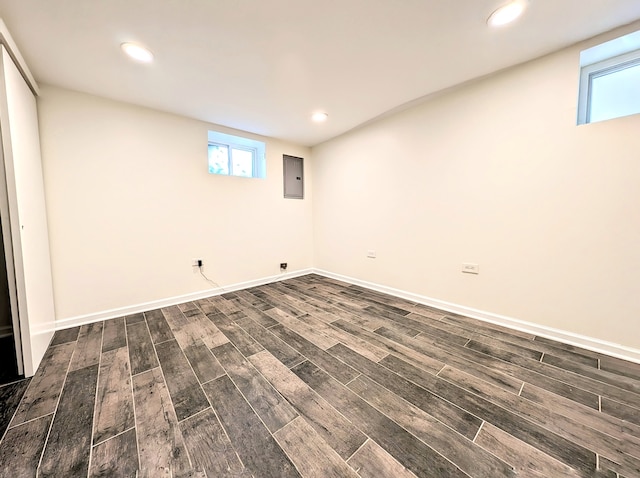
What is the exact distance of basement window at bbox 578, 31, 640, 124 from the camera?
5.53 feet

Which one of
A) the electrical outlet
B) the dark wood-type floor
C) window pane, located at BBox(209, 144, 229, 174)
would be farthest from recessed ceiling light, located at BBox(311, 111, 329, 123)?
the dark wood-type floor

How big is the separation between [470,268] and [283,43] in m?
2.60

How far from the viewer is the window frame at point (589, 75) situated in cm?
176

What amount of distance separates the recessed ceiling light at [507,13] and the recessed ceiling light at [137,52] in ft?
7.92

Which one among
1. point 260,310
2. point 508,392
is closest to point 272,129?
point 260,310

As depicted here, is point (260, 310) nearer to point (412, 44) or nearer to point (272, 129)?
point (272, 129)

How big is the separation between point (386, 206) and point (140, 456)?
3032 mm

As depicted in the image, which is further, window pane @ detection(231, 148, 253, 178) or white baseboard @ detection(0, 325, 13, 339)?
window pane @ detection(231, 148, 253, 178)

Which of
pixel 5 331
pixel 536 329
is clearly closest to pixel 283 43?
pixel 536 329

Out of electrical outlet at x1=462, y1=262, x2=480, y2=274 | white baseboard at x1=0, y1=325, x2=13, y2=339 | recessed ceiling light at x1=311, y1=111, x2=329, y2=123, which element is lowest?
white baseboard at x1=0, y1=325, x2=13, y2=339

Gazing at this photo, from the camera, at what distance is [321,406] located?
131cm

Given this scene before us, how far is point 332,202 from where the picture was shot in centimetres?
391

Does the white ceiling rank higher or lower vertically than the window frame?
higher

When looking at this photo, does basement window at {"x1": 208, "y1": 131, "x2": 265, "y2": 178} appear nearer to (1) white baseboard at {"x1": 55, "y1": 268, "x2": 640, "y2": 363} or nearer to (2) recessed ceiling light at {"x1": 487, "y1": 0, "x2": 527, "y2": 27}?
(1) white baseboard at {"x1": 55, "y1": 268, "x2": 640, "y2": 363}
